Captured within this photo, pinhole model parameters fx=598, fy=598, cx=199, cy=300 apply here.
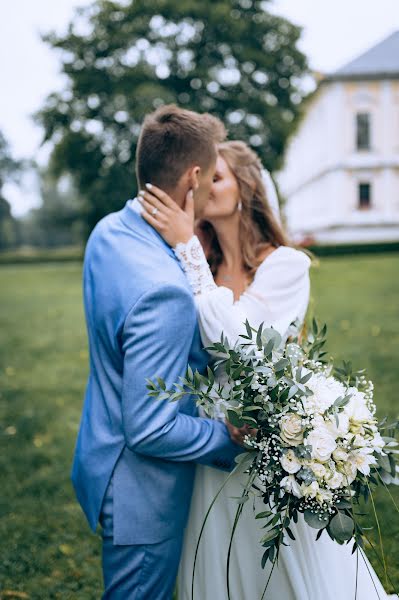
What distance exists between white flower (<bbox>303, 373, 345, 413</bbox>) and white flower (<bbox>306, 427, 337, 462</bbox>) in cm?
8

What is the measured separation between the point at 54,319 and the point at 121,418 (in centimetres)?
1222

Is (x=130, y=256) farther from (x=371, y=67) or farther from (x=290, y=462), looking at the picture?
(x=371, y=67)

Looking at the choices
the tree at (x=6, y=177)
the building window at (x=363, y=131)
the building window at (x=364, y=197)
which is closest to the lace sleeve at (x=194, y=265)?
the building window at (x=364, y=197)

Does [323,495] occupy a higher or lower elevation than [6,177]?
higher

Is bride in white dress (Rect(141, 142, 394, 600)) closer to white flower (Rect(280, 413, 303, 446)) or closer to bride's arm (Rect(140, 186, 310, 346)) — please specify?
bride's arm (Rect(140, 186, 310, 346))

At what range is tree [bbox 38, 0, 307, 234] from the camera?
90.5ft

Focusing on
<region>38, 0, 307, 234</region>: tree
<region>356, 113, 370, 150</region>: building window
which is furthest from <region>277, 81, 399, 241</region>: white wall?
<region>38, 0, 307, 234</region>: tree

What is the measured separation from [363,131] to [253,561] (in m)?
37.5

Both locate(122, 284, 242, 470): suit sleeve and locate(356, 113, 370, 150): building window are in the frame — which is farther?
locate(356, 113, 370, 150): building window

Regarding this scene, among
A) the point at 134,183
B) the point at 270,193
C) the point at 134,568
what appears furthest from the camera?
the point at 134,183

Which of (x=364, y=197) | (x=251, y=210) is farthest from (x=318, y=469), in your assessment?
(x=364, y=197)

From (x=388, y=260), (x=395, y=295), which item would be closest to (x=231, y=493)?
(x=395, y=295)

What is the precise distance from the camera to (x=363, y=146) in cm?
3719

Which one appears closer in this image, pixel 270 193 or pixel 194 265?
pixel 194 265
